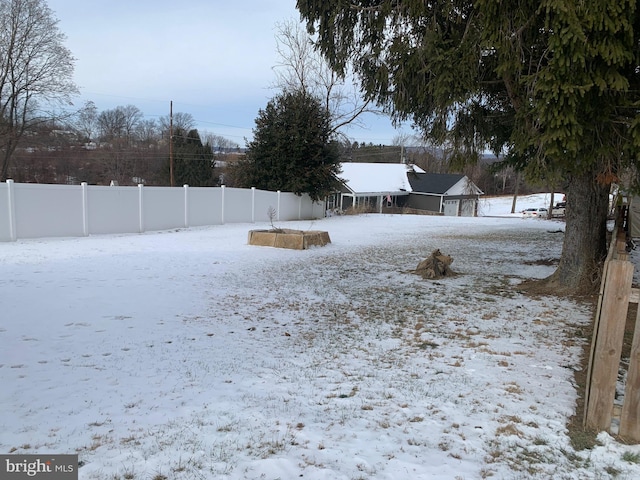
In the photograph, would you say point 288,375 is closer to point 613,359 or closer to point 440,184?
point 613,359

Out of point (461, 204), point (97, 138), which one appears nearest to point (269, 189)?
point (461, 204)

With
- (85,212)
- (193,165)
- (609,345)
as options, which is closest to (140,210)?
(85,212)

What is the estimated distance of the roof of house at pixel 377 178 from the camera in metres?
38.4

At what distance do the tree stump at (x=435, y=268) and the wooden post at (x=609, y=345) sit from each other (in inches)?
224

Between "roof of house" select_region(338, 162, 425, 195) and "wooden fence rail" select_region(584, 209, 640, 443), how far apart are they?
110ft

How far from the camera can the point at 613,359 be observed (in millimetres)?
3158

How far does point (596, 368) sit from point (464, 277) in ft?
19.9

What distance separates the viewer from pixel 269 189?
22750 millimetres

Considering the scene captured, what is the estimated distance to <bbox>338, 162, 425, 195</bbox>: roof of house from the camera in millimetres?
38406

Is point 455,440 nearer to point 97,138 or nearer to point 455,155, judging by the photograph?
point 455,155

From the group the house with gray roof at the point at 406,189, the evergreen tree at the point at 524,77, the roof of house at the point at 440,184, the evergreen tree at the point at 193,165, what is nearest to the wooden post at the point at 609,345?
the evergreen tree at the point at 524,77

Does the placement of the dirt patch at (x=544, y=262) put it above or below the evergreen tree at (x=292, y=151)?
below

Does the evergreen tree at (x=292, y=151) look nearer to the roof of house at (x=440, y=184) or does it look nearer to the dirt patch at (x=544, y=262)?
the dirt patch at (x=544, y=262)

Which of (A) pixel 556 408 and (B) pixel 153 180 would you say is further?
(B) pixel 153 180
